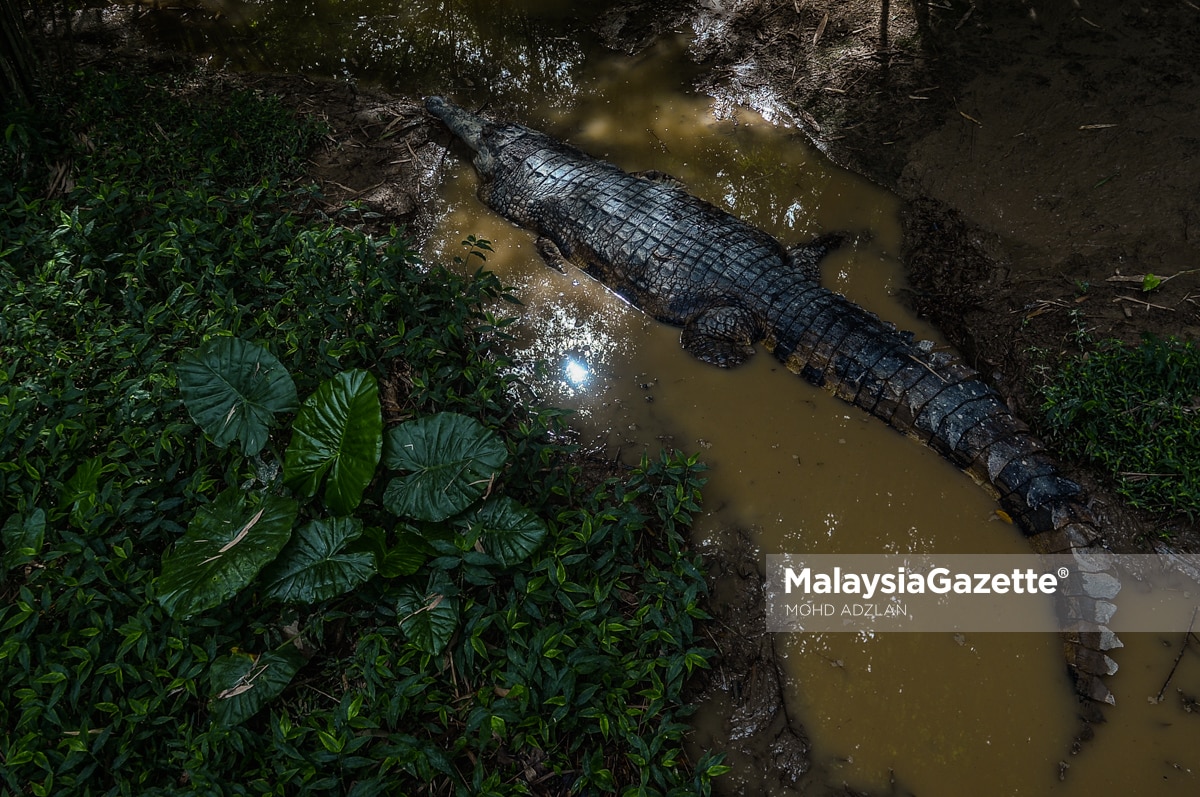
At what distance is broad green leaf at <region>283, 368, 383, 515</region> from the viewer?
2.72m

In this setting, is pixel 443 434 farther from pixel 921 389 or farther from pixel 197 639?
pixel 921 389

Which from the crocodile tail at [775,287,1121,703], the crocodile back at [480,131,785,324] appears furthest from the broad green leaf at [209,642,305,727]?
the crocodile tail at [775,287,1121,703]

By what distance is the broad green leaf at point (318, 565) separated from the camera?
8.26 feet

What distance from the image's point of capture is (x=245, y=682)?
2.41 m

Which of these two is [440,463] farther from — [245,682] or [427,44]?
[427,44]

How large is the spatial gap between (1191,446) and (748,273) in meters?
2.41

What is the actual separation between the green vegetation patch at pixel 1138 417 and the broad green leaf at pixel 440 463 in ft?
9.59

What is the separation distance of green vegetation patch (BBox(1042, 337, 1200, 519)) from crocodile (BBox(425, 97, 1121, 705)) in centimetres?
27

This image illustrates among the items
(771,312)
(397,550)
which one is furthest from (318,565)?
(771,312)

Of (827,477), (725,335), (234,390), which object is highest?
(234,390)

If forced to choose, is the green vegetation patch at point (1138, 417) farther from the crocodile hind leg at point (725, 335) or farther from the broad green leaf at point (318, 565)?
the broad green leaf at point (318, 565)

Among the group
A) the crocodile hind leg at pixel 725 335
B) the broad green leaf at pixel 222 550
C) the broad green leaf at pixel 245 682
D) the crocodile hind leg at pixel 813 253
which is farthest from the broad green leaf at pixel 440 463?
the crocodile hind leg at pixel 813 253

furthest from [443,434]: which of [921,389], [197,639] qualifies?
[921,389]

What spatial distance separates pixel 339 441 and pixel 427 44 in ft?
16.4
